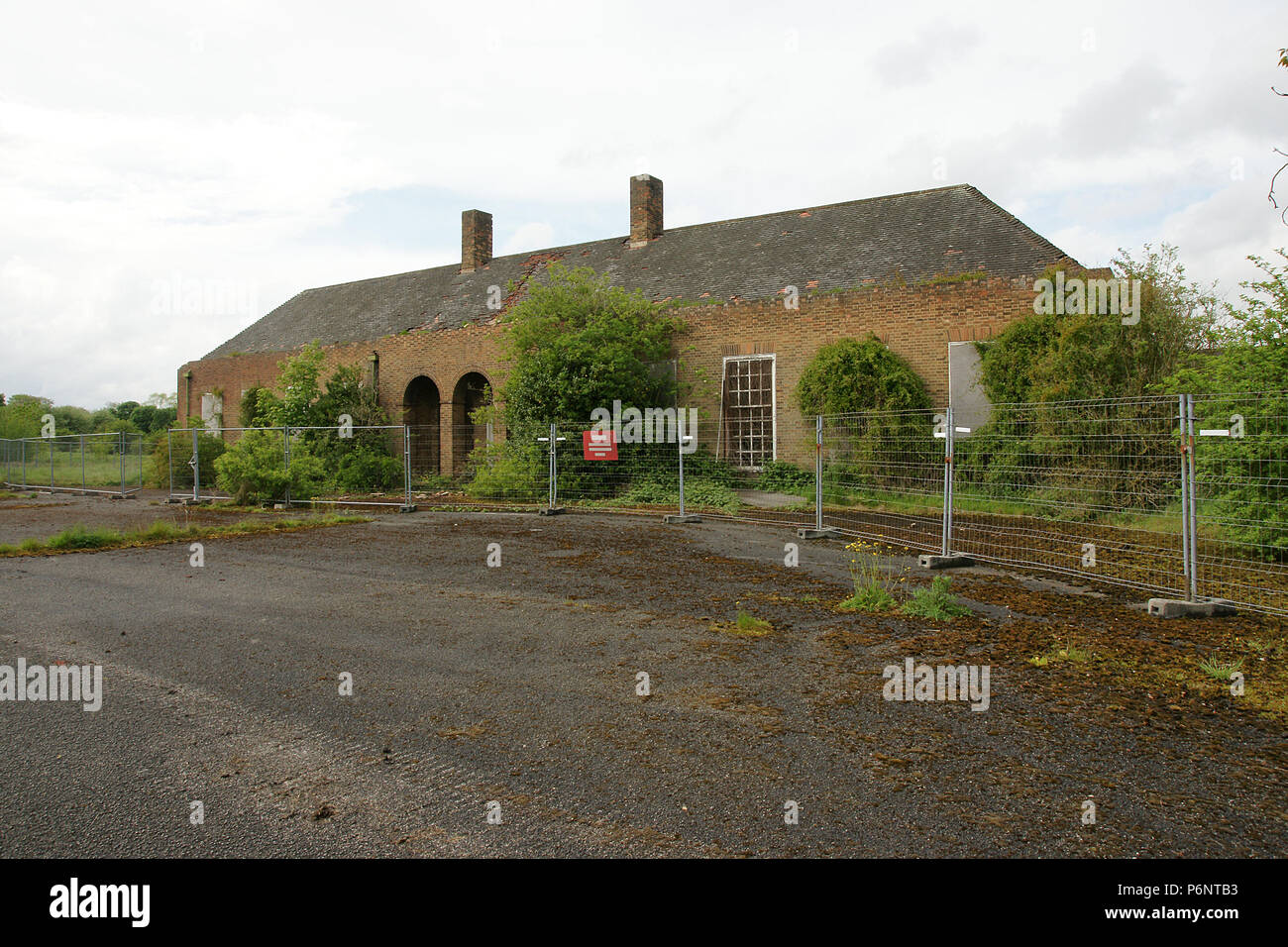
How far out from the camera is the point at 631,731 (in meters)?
3.90

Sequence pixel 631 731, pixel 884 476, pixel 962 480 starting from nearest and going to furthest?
1. pixel 631 731
2. pixel 962 480
3. pixel 884 476

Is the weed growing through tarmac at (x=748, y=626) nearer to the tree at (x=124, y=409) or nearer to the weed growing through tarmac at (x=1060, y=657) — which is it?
the weed growing through tarmac at (x=1060, y=657)

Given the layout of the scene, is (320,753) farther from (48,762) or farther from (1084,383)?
(1084,383)

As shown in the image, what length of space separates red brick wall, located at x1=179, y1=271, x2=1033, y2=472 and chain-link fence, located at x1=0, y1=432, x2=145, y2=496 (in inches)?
373

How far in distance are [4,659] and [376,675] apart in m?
2.75

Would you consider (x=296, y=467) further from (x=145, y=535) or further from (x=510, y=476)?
(x=145, y=535)

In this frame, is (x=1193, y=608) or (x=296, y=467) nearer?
(x=1193, y=608)

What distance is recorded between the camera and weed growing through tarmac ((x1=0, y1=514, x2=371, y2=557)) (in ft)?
36.4

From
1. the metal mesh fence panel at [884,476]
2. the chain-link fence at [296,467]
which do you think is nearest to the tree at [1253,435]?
the metal mesh fence panel at [884,476]

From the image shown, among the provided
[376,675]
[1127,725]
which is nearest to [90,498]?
[376,675]

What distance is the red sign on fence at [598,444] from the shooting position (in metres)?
15.8

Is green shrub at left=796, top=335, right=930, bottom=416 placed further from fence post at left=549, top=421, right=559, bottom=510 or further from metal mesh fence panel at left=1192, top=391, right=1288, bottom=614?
metal mesh fence panel at left=1192, top=391, right=1288, bottom=614

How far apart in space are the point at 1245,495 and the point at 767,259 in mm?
14264

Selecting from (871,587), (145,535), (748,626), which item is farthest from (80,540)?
(871,587)
